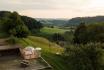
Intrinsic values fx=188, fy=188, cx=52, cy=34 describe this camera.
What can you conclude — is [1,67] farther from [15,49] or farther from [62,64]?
[62,64]

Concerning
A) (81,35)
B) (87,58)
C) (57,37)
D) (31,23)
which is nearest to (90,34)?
(81,35)

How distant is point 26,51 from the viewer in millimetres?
36500

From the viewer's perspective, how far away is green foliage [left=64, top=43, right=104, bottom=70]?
29141 mm

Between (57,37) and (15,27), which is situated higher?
(15,27)

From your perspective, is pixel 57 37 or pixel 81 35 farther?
pixel 57 37

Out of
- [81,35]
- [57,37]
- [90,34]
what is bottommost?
[57,37]

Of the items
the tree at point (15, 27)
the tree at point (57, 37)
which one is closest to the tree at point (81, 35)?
the tree at point (15, 27)

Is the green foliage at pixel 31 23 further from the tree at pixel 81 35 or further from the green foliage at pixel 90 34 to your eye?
the green foliage at pixel 90 34

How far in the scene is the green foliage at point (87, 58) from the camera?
1147 inches

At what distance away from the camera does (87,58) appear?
29.5 m

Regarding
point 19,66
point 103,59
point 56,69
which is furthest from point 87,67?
point 19,66

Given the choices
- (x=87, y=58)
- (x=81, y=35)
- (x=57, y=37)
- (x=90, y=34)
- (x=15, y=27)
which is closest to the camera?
(x=87, y=58)

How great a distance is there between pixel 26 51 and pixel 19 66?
187 inches

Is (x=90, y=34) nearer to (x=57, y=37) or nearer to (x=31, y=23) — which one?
(x=31, y=23)
